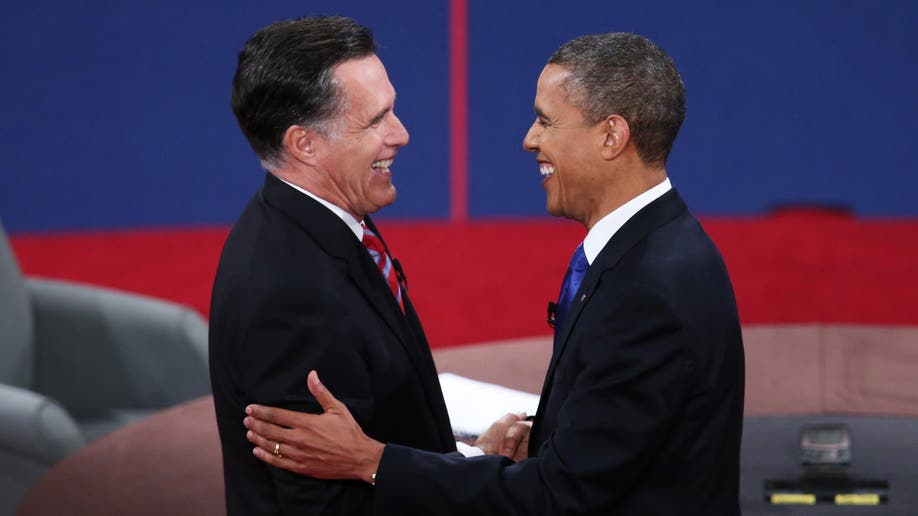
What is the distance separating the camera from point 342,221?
1.80 m

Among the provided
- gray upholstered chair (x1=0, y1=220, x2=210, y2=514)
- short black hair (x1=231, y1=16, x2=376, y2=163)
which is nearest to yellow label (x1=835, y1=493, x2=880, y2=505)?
short black hair (x1=231, y1=16, x2=376, y2=163)

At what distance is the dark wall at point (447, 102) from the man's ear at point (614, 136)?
3.88 meters

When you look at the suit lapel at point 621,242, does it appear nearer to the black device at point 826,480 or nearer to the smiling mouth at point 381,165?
the smiling mouth at point 381,165

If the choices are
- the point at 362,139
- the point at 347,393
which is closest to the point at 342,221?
the point at 362,139

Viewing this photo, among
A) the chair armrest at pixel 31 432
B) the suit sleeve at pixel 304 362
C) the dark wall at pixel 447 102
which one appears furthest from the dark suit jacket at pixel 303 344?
the dark wall at pixel 447 102

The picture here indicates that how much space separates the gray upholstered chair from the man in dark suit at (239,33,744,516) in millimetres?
1644

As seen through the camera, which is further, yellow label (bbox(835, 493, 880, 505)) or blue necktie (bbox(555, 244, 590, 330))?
yellow label (bbox(835, 493, 880, 505))

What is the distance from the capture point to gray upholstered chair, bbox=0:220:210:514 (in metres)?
3.25

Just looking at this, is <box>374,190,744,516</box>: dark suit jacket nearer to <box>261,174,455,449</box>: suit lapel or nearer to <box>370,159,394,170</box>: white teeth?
<box>261,174,455,449</box>: suit lapel

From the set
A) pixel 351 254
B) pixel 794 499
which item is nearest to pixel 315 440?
pixel 351 254

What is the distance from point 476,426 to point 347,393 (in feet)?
1.68

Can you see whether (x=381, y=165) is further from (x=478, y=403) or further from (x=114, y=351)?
(x=114, y=351)

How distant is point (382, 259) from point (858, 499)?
0.76m

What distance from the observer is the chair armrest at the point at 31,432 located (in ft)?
8.98
